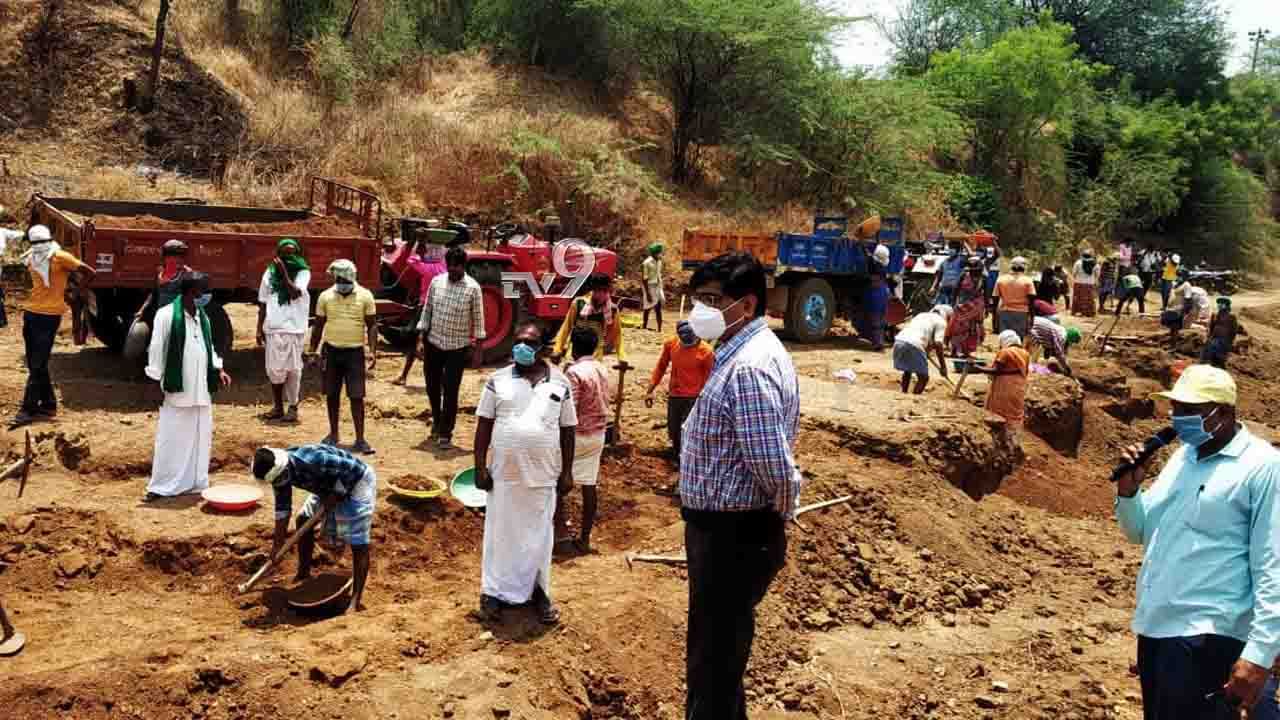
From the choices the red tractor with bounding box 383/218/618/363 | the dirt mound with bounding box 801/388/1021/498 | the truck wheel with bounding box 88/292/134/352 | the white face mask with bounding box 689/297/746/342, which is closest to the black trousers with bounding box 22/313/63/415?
the truck wheel with bounding box 88/292/134/352

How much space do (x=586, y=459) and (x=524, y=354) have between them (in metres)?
1.45

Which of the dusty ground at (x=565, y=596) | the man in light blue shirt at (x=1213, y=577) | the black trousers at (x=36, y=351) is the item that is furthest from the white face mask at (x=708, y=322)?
the black trousers at (x=36, y=351)

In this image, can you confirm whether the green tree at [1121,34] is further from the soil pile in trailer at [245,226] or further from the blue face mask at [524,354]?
the blue face mask at [524,354]

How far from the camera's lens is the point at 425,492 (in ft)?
23.8

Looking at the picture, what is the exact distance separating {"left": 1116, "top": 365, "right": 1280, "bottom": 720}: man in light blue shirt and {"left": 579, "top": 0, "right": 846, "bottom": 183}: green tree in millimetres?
22738

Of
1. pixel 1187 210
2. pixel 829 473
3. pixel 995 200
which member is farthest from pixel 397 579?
pixel 1187 210

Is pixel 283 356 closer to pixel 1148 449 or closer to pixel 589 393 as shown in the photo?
pixel 589 393

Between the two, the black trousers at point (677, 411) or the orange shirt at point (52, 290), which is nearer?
the black trousers at point (677, 411)

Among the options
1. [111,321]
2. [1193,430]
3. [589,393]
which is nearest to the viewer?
[1193,430]

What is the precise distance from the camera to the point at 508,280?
491 inches

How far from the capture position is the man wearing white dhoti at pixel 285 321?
352 inches

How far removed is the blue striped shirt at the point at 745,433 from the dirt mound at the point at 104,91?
671 inches

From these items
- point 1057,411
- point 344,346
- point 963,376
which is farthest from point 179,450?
point 1057,411

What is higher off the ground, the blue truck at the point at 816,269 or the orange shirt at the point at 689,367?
the blue truck at the point at 816,269
